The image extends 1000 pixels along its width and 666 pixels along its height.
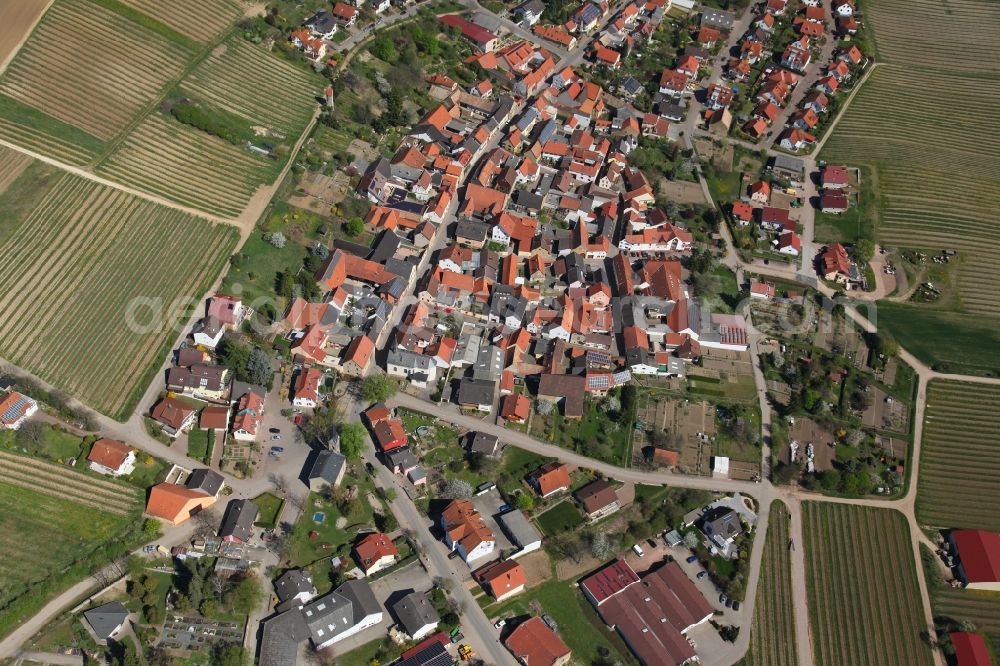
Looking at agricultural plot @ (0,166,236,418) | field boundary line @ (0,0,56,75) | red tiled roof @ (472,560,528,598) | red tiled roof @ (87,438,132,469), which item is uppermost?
field boundary line @ (0,0,56,75)

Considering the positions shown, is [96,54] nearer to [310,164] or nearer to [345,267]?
[310,164]

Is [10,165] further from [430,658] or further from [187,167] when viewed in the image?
[430,658]

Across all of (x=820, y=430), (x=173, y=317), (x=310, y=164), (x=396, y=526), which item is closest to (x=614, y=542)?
(x=396, y=526)

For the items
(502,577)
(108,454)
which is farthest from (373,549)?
(108,454)

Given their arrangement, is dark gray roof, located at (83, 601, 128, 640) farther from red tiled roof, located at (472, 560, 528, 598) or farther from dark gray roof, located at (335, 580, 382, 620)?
red tiled roof, located at (472, 560, 528, 598)

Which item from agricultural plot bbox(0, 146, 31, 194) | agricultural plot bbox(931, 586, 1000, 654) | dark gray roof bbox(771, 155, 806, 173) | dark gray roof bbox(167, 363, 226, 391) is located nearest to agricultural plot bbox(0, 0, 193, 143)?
agricultural plot bbox(0, 146, 31, 194)

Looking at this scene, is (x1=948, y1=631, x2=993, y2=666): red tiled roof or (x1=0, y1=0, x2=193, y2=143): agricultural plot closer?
(x1=948, y1=631, x2=993, y2=666): red tiled roof

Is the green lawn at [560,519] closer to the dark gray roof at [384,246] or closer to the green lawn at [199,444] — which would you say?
the green lawn at [199,444]
